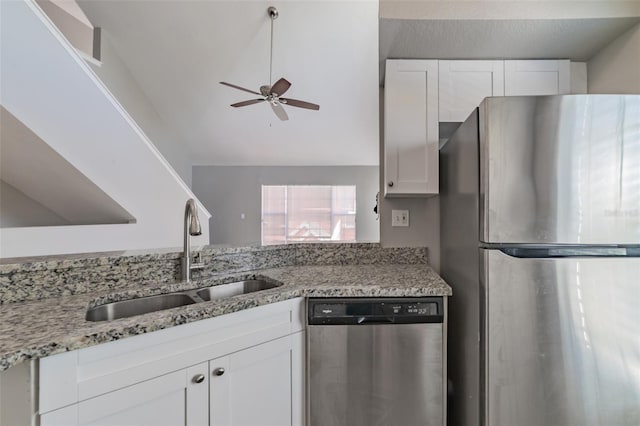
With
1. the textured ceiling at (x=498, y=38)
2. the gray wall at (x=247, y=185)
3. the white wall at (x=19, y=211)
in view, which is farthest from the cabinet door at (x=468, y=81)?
the gray wall at (x=247, y=185)

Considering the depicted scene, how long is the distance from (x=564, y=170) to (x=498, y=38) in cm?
87

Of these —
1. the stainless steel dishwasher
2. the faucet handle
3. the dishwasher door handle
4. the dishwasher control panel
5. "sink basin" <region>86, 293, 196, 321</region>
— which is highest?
the faucet handle

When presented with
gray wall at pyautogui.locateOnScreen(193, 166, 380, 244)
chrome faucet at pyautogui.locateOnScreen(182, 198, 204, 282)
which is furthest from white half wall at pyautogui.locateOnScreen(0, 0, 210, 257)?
gray wall at pyautogui.locateOnScreen(193, 166, 380, 244)

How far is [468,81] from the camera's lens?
5.80 ft

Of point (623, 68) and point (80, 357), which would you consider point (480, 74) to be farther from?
point (80, 357)

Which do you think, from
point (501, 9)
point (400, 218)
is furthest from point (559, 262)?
point (501, 9)

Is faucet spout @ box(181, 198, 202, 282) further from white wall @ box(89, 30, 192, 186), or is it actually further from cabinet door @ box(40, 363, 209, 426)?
white wall @ box(89, 30, 192, 186)

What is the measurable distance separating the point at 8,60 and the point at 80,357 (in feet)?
6.31

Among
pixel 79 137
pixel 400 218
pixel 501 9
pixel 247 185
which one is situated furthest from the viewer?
pixel 247 185

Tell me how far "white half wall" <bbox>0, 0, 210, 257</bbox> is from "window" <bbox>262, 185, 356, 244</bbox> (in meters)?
4.71

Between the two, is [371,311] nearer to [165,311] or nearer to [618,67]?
[165,311]

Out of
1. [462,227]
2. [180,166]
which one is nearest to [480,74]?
[462,227]

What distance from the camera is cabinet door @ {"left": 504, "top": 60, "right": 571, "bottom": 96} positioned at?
175cm

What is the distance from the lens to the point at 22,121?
1849mm
